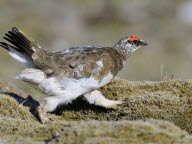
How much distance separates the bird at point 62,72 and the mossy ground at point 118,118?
264mm

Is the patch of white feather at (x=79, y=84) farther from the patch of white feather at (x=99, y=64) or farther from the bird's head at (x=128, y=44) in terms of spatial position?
the bird's head at (x=128, y=44)

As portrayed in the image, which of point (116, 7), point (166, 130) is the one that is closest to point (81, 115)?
point (166, 130)

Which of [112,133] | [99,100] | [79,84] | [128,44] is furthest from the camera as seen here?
[128,44]

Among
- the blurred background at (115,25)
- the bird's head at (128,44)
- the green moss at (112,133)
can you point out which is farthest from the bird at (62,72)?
the blurred background at (115,25)

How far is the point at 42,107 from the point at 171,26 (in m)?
19.9

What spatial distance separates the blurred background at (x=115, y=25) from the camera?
54.6 feet

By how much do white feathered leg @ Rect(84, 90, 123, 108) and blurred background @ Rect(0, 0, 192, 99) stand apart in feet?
24.4

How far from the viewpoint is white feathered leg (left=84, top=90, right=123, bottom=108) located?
5.94 meters

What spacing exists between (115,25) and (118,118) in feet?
65.3

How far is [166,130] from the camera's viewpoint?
3.90 metres

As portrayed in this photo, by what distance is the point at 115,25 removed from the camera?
25047mm

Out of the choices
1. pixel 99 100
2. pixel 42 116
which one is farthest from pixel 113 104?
pixel 42 116

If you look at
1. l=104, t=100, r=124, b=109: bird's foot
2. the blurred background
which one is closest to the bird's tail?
l=104, t=100, r=124, b=109: bird's foot

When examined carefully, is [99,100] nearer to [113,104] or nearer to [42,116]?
[113,104]
